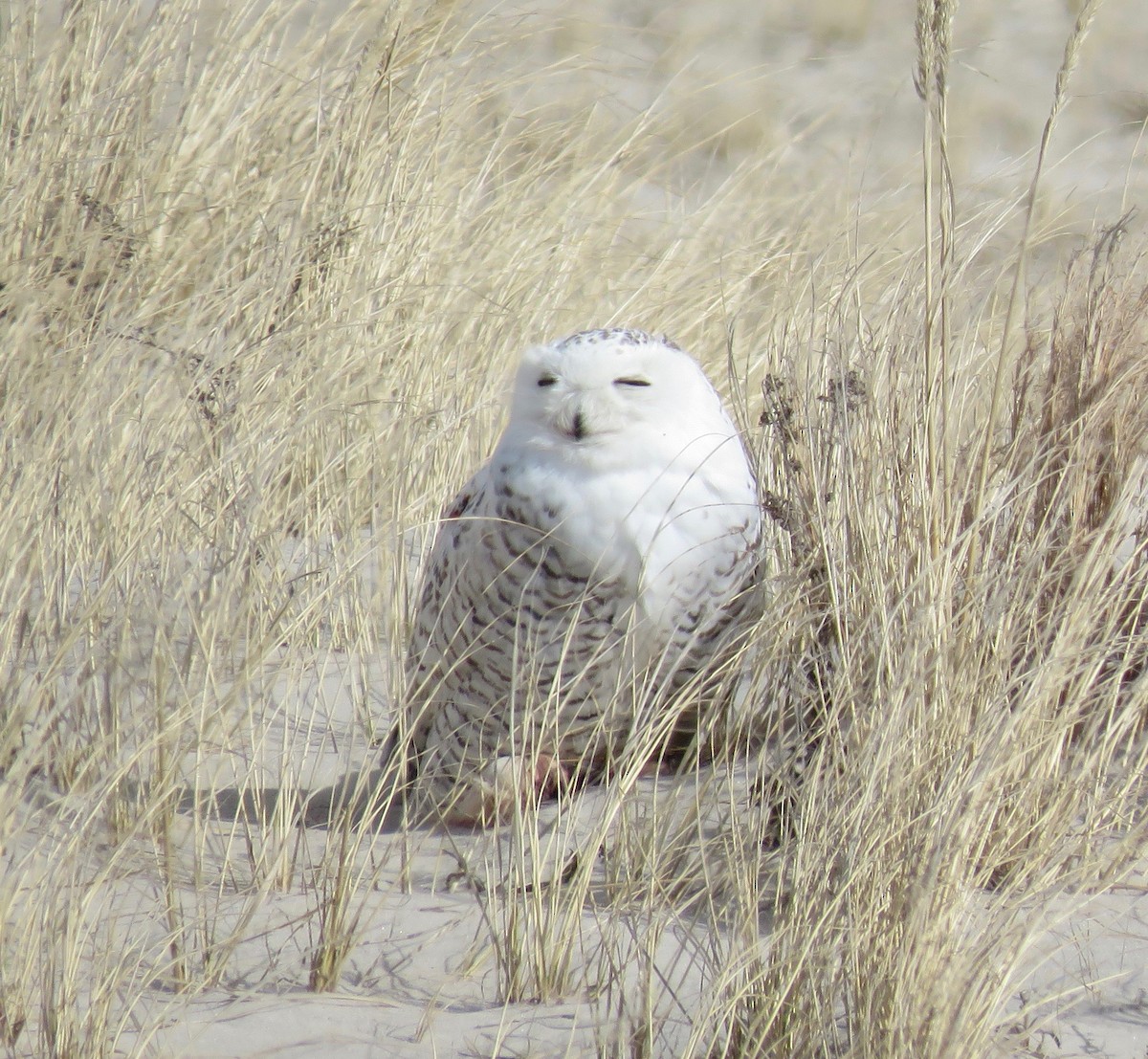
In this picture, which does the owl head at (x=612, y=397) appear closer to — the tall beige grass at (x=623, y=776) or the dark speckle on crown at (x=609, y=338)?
the dark speckle on crown at (x=609, y=338)

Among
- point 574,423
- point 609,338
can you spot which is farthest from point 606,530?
point 609,338

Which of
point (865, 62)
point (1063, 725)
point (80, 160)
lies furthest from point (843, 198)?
point (865, 62)

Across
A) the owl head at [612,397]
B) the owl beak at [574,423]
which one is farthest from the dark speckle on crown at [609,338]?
the owl beak at [574,423]

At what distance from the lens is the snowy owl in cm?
241

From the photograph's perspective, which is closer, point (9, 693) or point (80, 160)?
Result: point (9, 693)

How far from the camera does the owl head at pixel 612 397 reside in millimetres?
2398

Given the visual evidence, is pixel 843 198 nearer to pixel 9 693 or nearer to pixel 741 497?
pixel 741 497

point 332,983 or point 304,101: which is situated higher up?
point 304,101

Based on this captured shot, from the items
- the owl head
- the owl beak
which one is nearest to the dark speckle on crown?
the owl head

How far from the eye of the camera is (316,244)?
370 centimetres

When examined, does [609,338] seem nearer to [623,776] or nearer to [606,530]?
[606,530]

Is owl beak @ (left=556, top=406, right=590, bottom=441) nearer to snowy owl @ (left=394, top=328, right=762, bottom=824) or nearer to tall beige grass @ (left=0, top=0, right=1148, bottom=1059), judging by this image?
snowy owl @ (left=394, top=328, right=762, bottom=824)

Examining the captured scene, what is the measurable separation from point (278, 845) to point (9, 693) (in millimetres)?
461

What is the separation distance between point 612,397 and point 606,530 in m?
0.21
